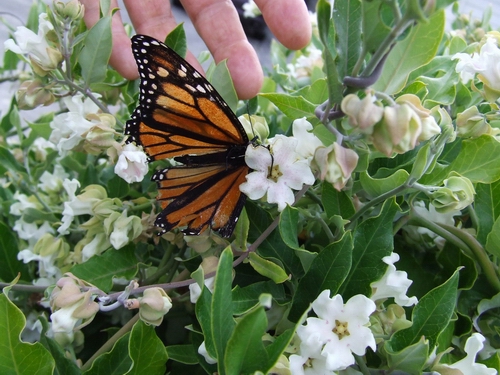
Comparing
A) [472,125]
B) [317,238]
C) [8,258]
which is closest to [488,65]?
[472,125]

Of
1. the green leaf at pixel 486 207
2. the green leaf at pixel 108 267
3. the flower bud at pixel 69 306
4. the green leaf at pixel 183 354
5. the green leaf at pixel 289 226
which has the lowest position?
the green leaf at pixel 183 354

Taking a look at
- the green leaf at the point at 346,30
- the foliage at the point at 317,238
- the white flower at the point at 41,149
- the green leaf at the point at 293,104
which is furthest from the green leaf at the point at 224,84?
the white flower at the point at 41,149

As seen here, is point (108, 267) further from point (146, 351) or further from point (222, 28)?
point (222, 28)

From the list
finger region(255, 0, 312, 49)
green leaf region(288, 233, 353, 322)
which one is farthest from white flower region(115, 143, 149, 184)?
finger region(255, 0, 312, 49)

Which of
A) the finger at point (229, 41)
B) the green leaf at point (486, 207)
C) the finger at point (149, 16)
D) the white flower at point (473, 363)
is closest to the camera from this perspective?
the white flower at point (473, 363)

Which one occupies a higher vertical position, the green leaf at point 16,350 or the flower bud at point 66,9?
the flower bud at point 66,9

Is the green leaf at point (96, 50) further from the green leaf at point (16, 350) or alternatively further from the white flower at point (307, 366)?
the white flower at point (307, 366)
